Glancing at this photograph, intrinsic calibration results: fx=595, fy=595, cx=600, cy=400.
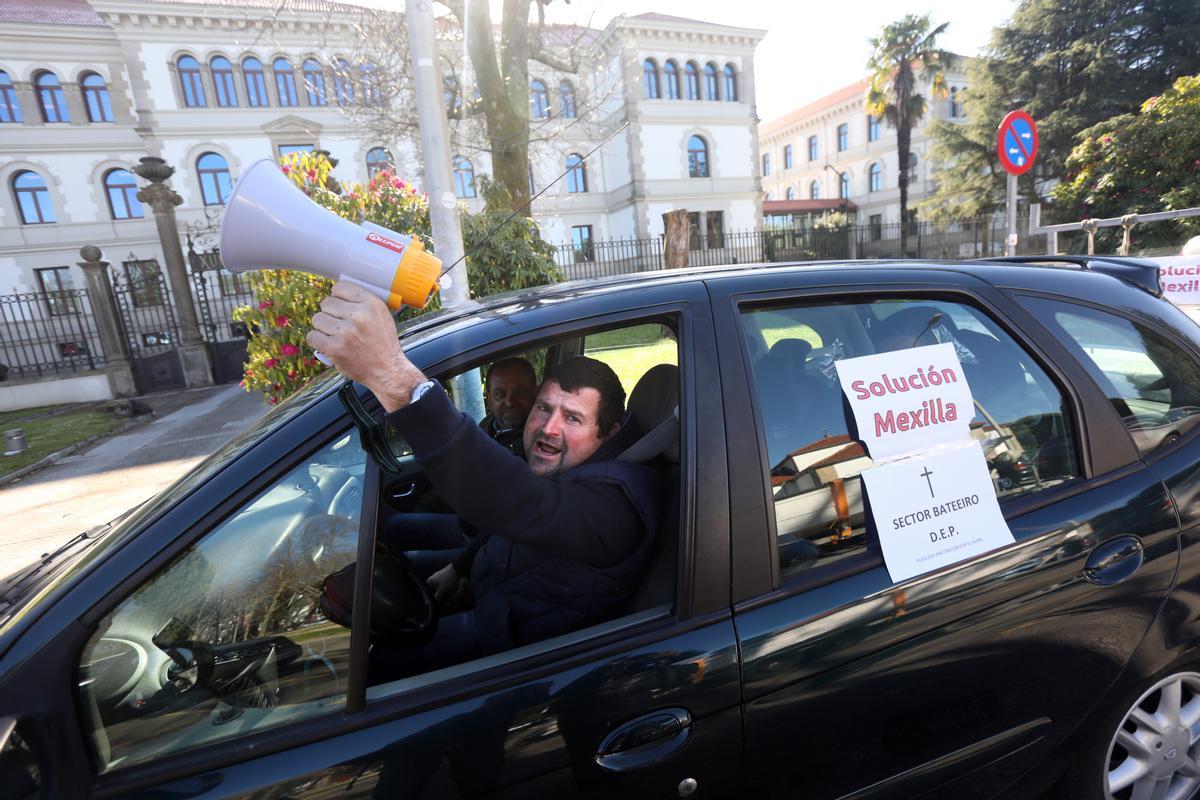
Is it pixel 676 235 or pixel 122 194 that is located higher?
pixel 122 194

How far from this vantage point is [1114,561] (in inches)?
59.2

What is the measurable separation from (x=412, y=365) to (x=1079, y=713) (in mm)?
1878

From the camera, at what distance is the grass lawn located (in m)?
7.82

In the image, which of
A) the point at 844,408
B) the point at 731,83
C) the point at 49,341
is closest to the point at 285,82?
the point at 49,341

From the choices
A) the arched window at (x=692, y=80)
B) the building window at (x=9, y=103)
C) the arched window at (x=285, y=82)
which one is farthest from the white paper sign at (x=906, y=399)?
the building window at (x=9, y=103)

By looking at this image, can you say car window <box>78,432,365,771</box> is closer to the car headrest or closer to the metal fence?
the car headrest

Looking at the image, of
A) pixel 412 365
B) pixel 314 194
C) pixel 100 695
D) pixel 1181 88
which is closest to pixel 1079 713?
pixel 412 365

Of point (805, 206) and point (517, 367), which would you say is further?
point (805, 206)

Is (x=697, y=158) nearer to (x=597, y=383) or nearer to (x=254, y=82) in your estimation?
(x=254, y=82)

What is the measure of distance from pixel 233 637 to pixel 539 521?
638mm

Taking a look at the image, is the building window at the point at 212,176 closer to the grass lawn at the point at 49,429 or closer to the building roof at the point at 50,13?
the building roof at the point at 50,13

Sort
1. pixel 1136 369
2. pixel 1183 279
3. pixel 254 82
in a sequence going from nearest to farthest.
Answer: pixel 1136 369 → pixel 1183 279 → pixel 254 82

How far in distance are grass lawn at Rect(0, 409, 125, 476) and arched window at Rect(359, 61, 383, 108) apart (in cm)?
847

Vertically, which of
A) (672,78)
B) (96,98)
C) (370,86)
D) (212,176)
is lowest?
(370,86)
